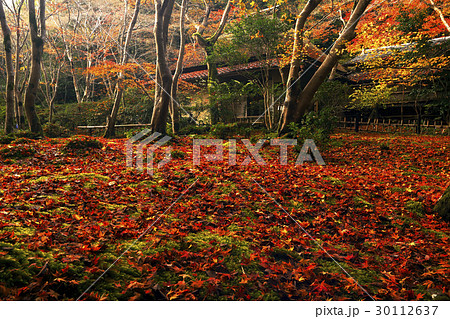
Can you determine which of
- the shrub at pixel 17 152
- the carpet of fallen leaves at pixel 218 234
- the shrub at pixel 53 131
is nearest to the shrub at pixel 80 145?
the shrub at pixel 17 152

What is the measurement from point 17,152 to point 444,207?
945 cm

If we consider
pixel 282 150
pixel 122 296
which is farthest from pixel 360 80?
pixel 122 296

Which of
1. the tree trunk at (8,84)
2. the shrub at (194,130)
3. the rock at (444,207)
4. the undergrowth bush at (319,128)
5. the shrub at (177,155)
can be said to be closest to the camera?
the rock at (444,207)

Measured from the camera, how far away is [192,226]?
3.82 m

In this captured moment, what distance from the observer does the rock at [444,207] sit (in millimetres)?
4461

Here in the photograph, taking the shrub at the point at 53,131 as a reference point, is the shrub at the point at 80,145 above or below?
below

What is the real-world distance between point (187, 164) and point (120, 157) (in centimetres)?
219

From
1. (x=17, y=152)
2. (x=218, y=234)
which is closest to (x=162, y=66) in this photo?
(x=17, y=152)

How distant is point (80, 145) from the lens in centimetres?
818

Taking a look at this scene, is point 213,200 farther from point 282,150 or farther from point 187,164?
point 282,150

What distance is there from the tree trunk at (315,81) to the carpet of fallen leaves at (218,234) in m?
3.60

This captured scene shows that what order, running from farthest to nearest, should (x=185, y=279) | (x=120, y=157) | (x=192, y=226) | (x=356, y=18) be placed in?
(x=356, y=18), (x=120, y=157), (x=192, y=226), (x=185, y=279)

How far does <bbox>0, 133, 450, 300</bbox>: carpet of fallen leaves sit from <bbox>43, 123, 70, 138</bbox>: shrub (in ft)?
21.9

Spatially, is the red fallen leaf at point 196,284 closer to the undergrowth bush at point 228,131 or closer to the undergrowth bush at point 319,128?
the undergrowth bush at point 319,128
